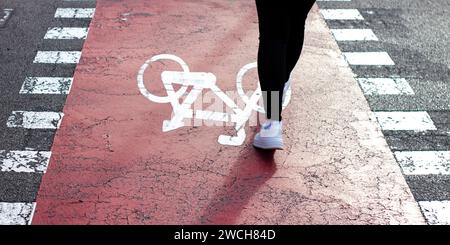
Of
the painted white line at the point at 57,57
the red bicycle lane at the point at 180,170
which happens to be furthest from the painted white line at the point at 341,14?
the painted white line at the point at 57,57

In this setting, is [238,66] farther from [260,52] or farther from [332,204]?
[332,204]

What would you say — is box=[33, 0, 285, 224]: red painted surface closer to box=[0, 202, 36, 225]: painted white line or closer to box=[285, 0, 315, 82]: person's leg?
box=[0, 202, 36, 225]: painted white line

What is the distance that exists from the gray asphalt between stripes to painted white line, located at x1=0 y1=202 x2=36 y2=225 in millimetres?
2678

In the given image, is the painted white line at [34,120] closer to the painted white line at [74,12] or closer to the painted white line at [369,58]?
the painted white line at [74,12]

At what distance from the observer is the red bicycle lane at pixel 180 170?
3.97 metres

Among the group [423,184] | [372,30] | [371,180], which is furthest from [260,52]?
[372,30]

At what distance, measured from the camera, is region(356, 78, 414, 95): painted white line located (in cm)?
539

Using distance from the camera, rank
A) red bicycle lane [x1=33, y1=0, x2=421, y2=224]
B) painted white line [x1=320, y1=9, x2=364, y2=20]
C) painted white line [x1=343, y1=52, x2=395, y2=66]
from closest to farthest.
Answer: red bicycle lane [x1=33, y1=0, x2=421, y2=224] < painted white line [x1=343, y1=52, x2=395, y2=66] < painted white line [x1=320, y1=9, x2=364, y2=20]

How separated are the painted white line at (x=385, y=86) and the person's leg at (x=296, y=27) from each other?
117cm

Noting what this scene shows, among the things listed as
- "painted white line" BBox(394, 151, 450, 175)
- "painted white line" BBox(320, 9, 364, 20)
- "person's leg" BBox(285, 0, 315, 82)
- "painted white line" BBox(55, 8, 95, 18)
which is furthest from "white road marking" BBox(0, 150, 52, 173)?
"painted white line" BBox(320, 9, 364, 20)

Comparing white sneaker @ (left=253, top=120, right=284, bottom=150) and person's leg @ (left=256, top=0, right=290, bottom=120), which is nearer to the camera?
person's leg @ (left=256, top=0, right=290, bottom=120)

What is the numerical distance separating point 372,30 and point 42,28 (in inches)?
141

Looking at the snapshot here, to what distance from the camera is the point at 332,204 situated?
4082 mm
